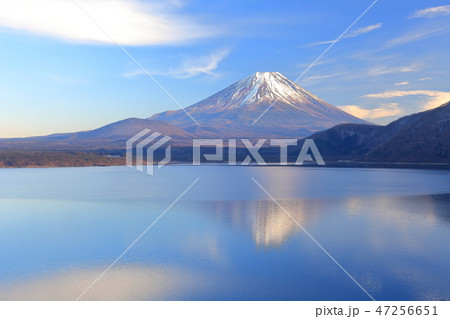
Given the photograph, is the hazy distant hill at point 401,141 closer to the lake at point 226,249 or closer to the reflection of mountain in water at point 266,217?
the lake at point 226,249

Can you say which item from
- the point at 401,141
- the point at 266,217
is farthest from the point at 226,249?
the point at 401,141

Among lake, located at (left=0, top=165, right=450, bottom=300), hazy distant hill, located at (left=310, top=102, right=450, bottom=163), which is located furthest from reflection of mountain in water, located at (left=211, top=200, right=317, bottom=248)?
hazy distant hill, located at (left=310, top=102, right=450, bottom=163)

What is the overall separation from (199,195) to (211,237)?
1549cm

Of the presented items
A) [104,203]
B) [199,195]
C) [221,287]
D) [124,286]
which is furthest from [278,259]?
[199,195]

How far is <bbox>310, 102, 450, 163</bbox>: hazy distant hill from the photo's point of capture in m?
73.9

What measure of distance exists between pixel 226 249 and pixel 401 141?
245 feet

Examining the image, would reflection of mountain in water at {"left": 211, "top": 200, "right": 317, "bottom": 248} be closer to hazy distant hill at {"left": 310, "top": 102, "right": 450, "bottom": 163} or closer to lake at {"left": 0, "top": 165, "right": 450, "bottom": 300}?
lake at {"left": 0, "top": 165, "right": 450, "bottom": 300}

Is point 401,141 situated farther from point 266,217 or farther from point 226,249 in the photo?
point 226,249

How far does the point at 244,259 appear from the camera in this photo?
1393 centimetres

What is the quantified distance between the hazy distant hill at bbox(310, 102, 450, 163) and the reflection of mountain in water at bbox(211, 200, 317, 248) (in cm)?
5276

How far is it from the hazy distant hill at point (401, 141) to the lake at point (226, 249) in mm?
50256

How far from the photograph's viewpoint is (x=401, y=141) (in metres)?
81.8

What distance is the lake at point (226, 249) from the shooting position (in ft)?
35.8

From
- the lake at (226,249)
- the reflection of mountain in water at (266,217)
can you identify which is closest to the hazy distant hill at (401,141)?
the lake at (226,249)
